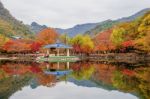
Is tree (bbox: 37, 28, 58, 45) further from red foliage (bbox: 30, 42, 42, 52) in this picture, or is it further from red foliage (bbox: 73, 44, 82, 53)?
red foliage (bbox: 73, 44, 82, 53)

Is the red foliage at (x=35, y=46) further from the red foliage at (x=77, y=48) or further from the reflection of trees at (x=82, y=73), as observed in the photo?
the reflection of trees at (x=82, y=73)

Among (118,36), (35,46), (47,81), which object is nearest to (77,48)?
(35,46)

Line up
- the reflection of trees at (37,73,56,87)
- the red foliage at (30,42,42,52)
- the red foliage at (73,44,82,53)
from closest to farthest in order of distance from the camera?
the reflection of trees at (37,73,56,87)
the red foliage at (73,44,82,53)
the red foliage at (30,42,42,52)

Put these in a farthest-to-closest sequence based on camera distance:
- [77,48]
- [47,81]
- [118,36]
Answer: [77,48]
[118,36]
[47,81]

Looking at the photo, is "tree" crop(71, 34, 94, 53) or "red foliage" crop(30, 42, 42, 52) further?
"red foliage" crop(30, 42, 42, 52)

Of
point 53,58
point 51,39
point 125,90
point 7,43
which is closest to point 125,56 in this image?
point 53,58

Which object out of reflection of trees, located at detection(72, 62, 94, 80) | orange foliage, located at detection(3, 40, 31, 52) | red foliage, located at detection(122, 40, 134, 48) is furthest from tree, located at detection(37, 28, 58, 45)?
reflection of trees, located at detection(72, 62, 94, 80)

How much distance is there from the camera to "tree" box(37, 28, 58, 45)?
9300cm

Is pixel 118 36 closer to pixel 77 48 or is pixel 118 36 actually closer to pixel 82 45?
pixel 82 45

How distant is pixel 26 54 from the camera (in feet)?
305

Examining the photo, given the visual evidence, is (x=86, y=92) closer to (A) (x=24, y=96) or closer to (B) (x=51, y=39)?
(A) (x=24, y=96)

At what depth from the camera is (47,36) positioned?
94.2m

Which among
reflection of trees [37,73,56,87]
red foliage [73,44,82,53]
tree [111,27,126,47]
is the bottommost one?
reflection of trees [37,73,56,87]

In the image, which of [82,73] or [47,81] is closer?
[47,81]
